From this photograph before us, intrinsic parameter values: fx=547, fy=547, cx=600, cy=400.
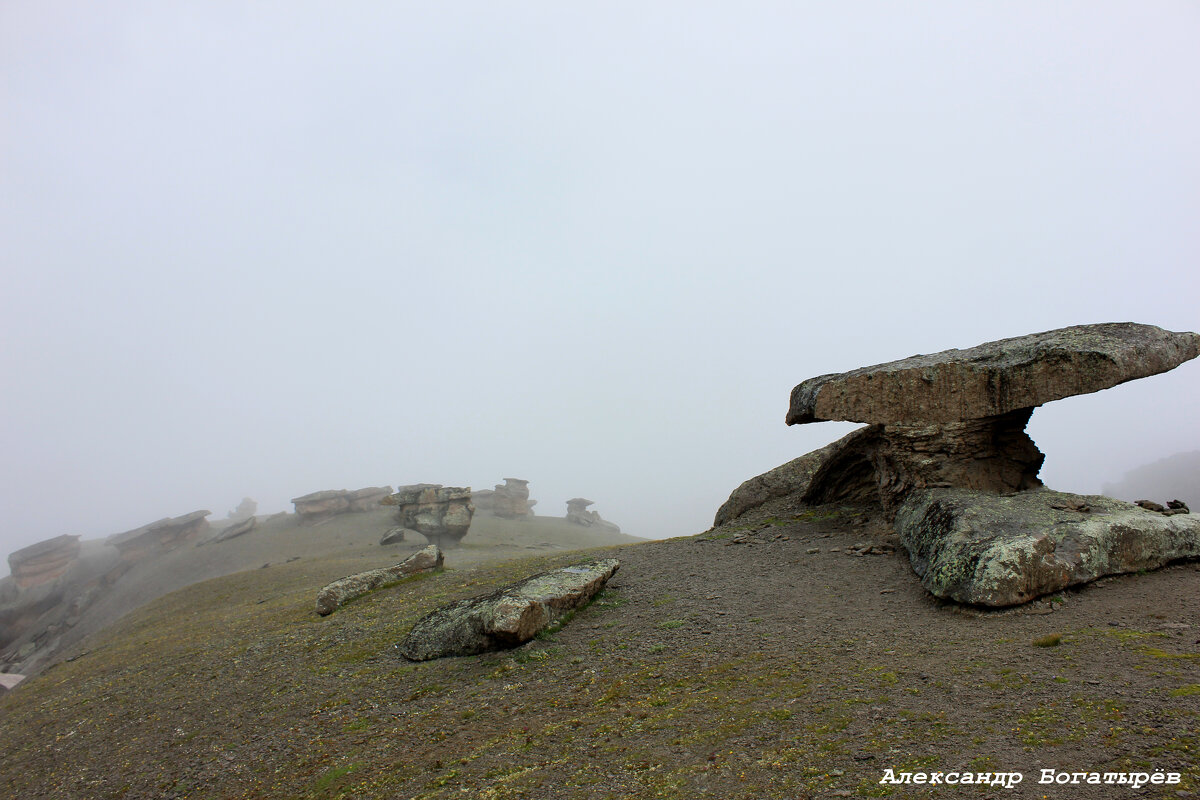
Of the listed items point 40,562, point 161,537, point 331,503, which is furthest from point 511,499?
point 40,562

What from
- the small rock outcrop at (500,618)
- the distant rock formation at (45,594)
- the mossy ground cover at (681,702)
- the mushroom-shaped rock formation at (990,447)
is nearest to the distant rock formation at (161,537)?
the distant rock formation at (45,594)

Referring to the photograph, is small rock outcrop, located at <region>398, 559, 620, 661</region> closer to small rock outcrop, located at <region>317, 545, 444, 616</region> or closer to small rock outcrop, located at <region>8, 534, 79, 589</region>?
small rock outcrop, located at <region>317, 545, 444, 616</region>

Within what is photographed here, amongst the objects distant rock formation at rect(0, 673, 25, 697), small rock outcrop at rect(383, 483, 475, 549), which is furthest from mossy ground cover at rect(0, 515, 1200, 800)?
small rock outcrop at rect(383, 483, 475, 549)

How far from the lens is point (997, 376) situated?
12250mm

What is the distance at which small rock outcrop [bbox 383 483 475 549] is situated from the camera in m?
42.4

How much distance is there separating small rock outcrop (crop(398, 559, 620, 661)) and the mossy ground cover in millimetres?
298

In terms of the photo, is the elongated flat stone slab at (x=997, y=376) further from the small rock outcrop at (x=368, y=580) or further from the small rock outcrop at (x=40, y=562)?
the small rock outcrop at (x=40, y=562)

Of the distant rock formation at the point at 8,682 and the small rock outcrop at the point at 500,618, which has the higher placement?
the small rock outcrop at the point at 500,618

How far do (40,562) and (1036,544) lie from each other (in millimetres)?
78093

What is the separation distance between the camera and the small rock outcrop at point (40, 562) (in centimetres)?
5281

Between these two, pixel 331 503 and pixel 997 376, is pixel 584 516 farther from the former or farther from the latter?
pixel 997 376

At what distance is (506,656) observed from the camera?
9.93 m

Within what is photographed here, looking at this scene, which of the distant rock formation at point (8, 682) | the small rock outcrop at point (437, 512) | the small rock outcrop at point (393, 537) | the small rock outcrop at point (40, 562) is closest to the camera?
the distant rock formation at point (8, 682)

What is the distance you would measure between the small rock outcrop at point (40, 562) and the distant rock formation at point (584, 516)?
5154cm
